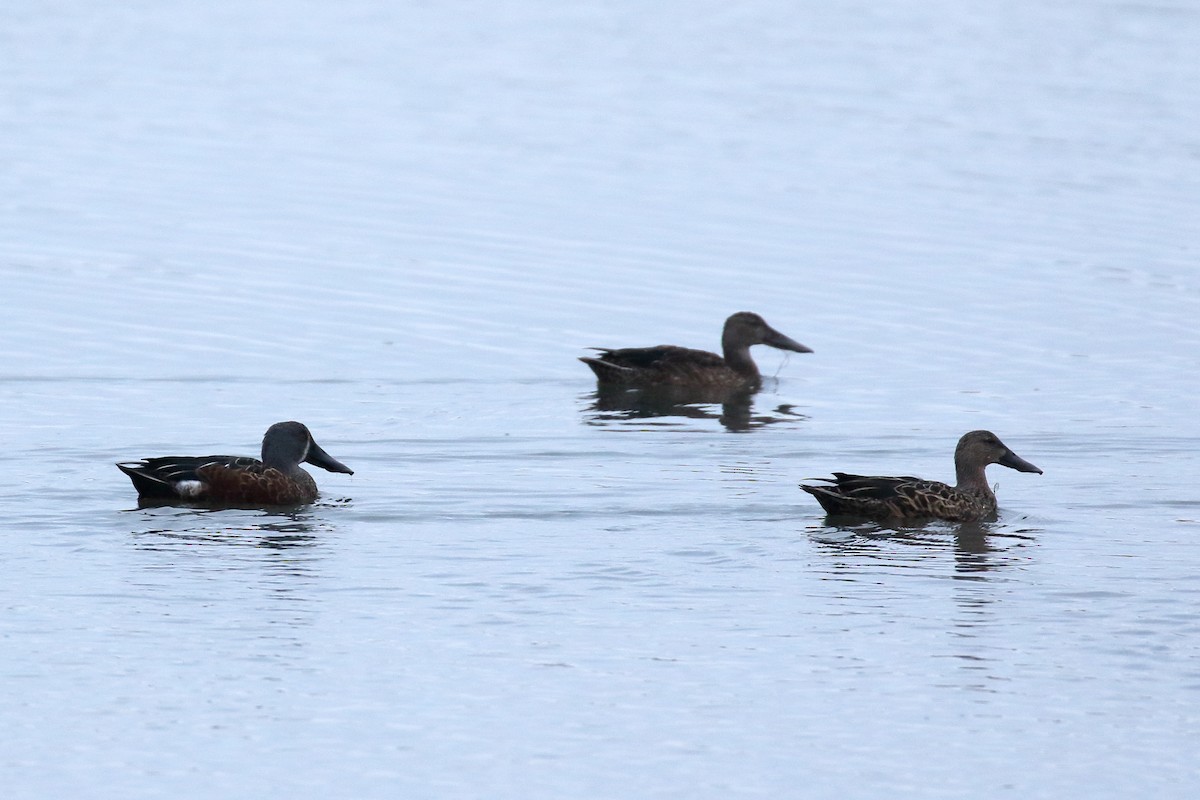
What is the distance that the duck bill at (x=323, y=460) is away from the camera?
545 inches

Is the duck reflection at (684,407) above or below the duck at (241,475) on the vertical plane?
above

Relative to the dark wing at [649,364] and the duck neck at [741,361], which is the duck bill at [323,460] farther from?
the duck neck at [741,361]

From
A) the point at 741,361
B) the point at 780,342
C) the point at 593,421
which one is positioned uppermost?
the point at 780,342

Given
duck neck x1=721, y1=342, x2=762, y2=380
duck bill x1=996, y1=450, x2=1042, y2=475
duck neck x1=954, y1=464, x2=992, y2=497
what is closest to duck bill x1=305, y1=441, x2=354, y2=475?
duck neck x1=954, y1=464, x2=992, y2=497

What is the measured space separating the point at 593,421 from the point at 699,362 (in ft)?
7.30

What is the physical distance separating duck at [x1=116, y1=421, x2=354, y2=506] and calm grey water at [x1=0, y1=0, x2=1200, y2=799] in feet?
0.86

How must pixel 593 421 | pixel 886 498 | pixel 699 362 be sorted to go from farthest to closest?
pixel 699 362 < pixel 593 421 < pixel 886 498

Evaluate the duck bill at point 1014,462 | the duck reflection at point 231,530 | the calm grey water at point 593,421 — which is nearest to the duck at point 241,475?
the duck reflection at point 231,530

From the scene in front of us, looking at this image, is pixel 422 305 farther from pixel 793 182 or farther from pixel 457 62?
pixel 457 62

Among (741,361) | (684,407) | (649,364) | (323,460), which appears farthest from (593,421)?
(323,460)

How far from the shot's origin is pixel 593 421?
16.9 metres

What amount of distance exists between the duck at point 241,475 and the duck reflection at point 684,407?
365 cm

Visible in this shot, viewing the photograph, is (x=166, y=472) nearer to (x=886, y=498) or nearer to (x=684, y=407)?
(x=886, y=498)

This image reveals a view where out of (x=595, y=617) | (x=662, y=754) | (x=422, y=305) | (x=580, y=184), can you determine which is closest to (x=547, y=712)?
(x=662, y=754)
